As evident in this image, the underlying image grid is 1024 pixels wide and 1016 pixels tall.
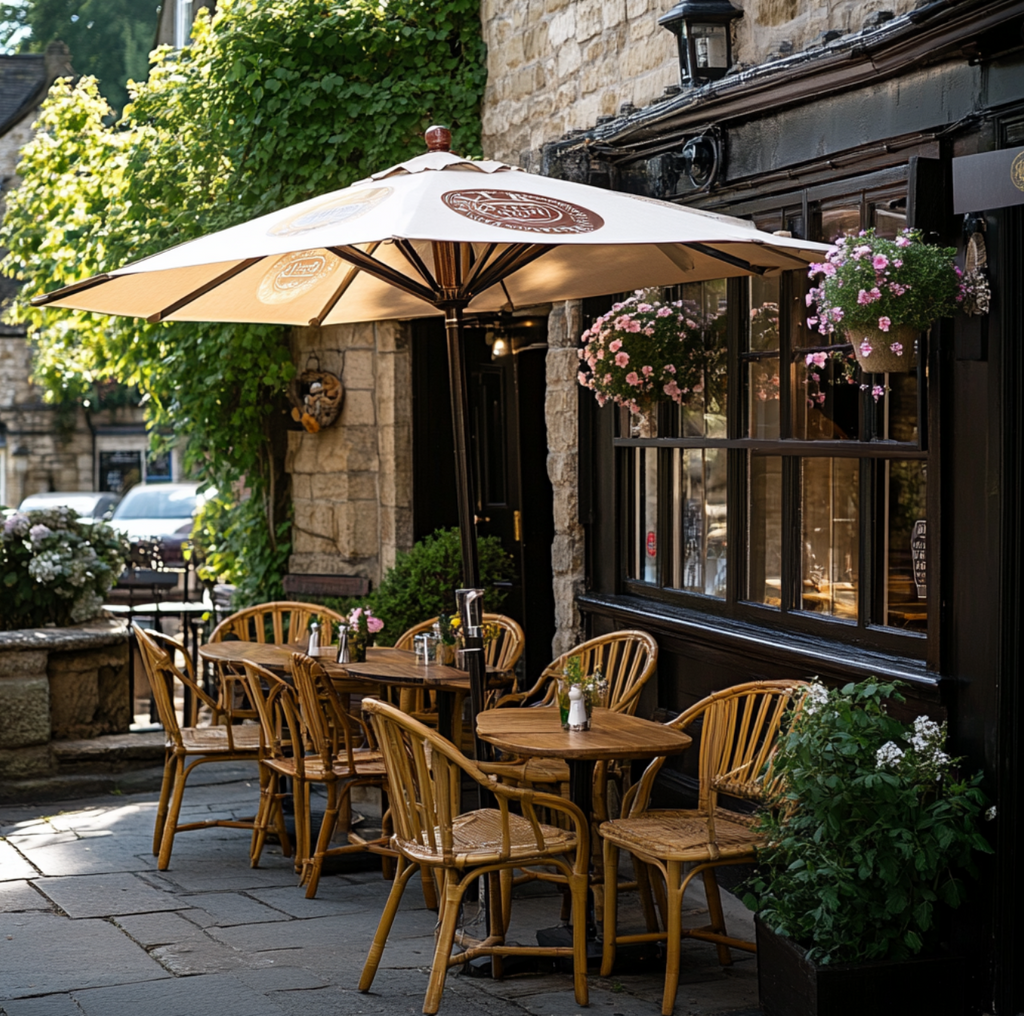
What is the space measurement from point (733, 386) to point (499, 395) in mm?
3062

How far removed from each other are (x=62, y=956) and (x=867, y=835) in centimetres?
259

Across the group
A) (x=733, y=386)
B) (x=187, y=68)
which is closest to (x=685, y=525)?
(x=733, y=386)

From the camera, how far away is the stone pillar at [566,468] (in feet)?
21.2

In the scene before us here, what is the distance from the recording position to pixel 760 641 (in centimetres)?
500

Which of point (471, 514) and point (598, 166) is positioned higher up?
point (598, 166)

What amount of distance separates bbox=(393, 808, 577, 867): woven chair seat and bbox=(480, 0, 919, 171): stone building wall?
280 cm

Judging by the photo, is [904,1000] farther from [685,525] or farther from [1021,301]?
[685,525]

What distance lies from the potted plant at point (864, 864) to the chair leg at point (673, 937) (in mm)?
221

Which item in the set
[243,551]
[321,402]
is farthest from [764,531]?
[243,551]

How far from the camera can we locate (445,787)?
3.98 m

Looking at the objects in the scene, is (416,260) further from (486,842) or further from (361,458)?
(361,458)

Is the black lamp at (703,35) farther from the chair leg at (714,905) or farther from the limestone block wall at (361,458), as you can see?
the chair leg at (714,905)

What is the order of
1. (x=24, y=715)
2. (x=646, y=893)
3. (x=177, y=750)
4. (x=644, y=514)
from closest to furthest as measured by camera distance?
(x=646, y=893) < (x=177, y=750) < (x=644, y=514) < (x=24, y=715)

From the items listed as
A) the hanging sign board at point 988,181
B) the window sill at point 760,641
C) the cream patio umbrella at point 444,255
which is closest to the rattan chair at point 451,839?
the cream patio umbrella at point 444,255
